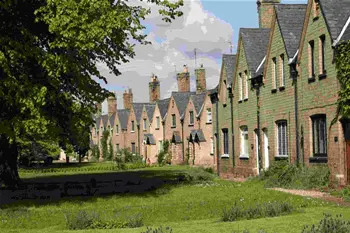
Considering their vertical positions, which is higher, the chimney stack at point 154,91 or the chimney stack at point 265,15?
the chimney stack at point 265,15

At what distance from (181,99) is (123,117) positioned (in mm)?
22848

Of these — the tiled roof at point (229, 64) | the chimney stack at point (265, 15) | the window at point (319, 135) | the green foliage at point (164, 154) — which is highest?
the chimney stack at point (265, 15)

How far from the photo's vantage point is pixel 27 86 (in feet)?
61.6

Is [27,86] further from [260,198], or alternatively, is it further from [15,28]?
[260,198]

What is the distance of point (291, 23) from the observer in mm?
29438

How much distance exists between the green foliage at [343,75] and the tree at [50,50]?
6.68m

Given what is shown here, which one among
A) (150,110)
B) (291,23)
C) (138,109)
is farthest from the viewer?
(138,109)

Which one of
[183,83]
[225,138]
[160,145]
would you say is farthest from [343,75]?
[160,145]

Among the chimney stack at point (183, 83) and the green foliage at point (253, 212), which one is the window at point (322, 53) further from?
the chimney stack at point (183, 83)

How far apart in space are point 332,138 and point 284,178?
11.7 feet

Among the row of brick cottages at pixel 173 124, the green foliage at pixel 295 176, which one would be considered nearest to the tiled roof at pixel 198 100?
the row of brick cottages at pixel 173 124

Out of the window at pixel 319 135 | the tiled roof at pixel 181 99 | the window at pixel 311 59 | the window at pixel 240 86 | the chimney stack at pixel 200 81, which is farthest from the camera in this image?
the tiled roof at pixel 181 99

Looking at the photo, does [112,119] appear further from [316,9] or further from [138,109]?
[316,9]

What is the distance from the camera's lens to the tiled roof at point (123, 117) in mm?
81000
